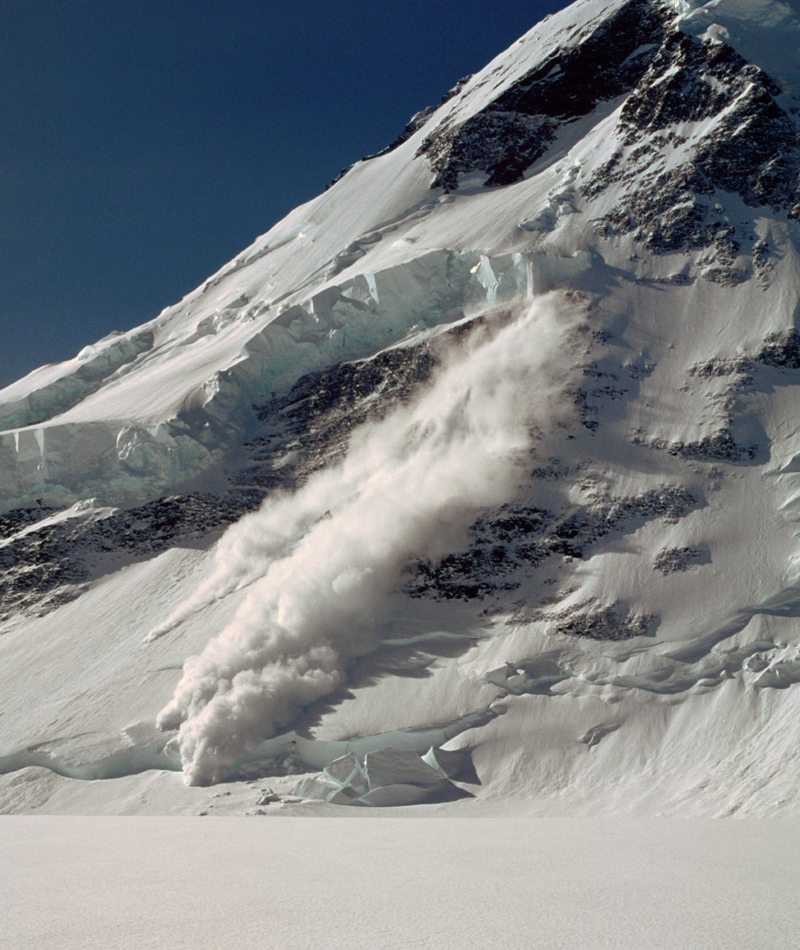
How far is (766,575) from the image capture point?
39188mm

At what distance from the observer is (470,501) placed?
163 feet

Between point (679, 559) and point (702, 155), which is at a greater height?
point (702, 155)

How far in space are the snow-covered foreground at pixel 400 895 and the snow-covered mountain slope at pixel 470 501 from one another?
1877cm

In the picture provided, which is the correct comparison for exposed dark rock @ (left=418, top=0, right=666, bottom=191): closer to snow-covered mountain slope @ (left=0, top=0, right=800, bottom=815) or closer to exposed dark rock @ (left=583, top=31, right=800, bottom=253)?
snow-covered mountain slope @ (left=0, top=0, right=800, bottom=815)

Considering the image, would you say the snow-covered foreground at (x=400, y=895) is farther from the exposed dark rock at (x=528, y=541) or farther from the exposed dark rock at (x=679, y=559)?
the exposed dark rock at (x=528, y=541)

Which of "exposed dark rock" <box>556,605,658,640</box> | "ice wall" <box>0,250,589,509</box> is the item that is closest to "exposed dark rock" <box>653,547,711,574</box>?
"exposed dark rock" <box>556,605,658,640</box>

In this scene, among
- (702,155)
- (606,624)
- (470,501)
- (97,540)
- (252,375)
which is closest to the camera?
(606,624)

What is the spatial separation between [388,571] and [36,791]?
20.7 meters

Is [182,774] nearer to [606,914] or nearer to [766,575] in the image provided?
[766,575]

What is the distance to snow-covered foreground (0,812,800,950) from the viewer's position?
8.08 metres

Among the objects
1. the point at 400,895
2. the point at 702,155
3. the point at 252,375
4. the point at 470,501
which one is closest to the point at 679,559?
the point at 470,501

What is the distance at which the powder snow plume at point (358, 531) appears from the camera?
1576 inches

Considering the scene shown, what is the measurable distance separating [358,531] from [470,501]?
7.05 m

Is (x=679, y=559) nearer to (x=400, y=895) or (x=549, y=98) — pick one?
(x=400, y=895)
